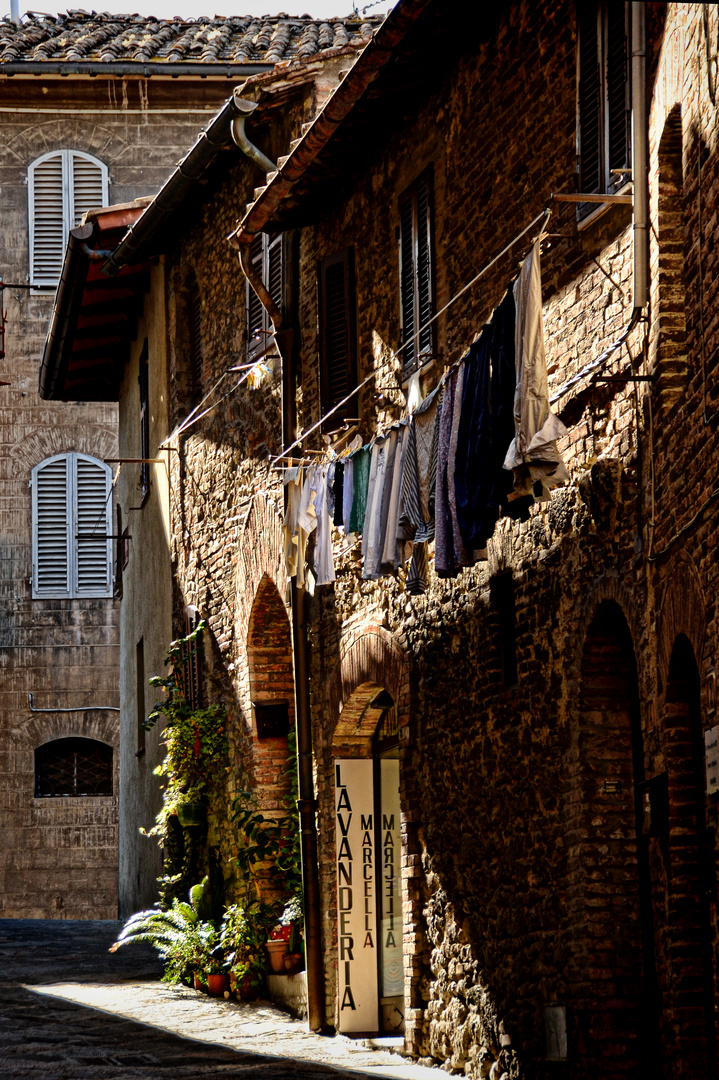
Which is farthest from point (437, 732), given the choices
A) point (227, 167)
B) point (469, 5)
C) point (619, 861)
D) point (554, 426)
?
point (227, 167)

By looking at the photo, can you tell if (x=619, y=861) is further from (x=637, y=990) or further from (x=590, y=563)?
(x=590, y=563)

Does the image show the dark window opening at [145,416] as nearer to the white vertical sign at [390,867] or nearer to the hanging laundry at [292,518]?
the hanging laundry at [292,518]

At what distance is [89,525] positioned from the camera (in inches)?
A: 1024

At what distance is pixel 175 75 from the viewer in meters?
24.2

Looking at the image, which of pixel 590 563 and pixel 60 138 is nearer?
pixel 590 563

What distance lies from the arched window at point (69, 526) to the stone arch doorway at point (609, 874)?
17876 mm

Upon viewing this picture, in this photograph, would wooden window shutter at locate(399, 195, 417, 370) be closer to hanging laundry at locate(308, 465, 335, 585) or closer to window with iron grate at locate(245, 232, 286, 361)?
hanging laundry at locate(308, 465, 335, 585)

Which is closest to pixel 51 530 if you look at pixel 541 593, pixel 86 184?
pixel 86 184

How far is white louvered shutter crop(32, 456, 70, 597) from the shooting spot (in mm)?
26016

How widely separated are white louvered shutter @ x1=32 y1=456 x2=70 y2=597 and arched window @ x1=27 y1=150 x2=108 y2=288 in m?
2.84

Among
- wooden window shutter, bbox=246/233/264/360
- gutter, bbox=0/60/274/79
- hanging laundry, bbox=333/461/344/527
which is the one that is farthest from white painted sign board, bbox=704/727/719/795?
gutter, bbox=0/60/274/79

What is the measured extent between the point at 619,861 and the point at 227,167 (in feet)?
28.3

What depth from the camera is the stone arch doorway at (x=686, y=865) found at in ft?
25.4

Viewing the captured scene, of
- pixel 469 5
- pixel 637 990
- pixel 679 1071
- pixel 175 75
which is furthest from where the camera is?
pixel 175 75
